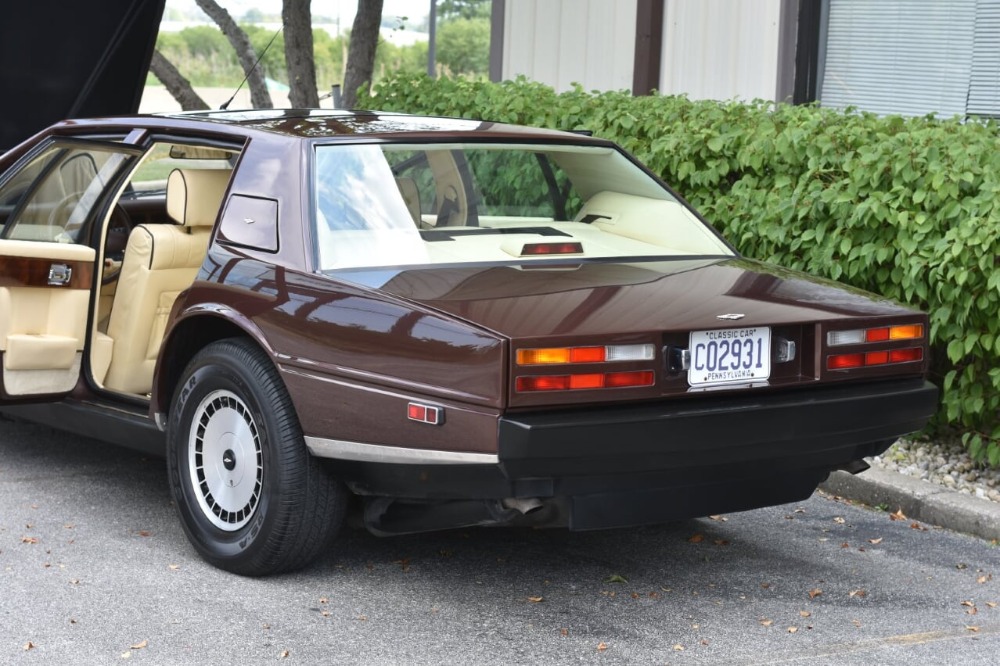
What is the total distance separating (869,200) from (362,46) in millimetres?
7544

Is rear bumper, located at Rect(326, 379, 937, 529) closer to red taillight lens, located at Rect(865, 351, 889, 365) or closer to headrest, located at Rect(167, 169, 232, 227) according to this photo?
red taillight lens, located at Rect(865, 351, 889, 365)

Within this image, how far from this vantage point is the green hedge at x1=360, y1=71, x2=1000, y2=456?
5594 millimetres

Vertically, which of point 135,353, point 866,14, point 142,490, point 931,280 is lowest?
point 142,490

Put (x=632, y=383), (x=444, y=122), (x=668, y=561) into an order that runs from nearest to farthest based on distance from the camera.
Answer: (x=632, y=383), (x=668, y=561), (x=444, y=122)

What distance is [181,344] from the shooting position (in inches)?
192

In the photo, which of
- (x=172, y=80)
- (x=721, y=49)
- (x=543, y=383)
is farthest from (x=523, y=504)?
(x=172, y=80)

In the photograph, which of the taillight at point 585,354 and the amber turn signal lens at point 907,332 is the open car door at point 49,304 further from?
the amber turn signal lens at point 907,332

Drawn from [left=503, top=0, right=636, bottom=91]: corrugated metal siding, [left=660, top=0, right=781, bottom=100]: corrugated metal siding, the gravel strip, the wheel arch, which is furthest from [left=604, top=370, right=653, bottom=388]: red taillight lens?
[left=503, top=0, right=636, bottom=91]: corrugated metal siding

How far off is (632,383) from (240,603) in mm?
1426

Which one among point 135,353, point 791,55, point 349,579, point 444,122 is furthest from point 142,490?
point 791,55

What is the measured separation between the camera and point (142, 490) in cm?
566

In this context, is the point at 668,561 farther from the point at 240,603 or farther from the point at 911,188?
the point at 911,188

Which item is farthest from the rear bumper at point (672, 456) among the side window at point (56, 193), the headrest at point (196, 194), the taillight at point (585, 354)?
the side window at point (56, 193)

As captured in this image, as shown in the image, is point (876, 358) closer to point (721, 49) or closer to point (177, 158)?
point (177, 158)
